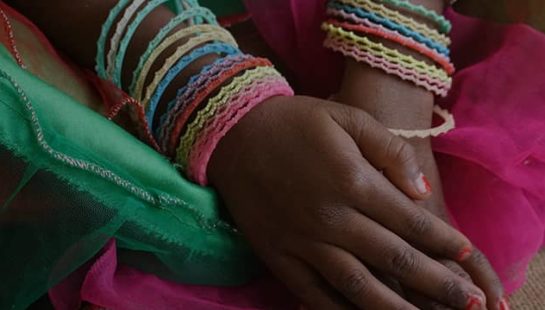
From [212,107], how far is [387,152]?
0.42 ft

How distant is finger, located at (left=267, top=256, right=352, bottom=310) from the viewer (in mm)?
536

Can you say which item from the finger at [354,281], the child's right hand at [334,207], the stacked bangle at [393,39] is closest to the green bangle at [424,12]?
the stacked bangle at [393,39]

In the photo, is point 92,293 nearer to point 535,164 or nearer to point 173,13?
point 173,13

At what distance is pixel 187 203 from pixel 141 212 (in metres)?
0.03

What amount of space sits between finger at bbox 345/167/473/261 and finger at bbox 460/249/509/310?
2 centimetres

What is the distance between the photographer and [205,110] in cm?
57

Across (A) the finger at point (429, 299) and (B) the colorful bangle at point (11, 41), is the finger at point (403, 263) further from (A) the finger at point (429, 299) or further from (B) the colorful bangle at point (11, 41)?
(B) the colorful bangle at point (11, 41)

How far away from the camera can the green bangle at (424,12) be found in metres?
0.62

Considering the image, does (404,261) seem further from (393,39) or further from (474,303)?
(393,39)

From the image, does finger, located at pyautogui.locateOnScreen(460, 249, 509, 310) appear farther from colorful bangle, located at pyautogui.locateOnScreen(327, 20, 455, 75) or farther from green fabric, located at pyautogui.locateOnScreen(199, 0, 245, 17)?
green fabric, located at pyautogui.locateOnScreen(199, 0, 245, 17)

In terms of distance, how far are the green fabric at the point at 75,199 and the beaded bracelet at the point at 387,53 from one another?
17cm

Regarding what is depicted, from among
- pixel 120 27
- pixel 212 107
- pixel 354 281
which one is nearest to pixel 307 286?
pixel 354 281

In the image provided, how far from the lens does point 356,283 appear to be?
0.52 meters

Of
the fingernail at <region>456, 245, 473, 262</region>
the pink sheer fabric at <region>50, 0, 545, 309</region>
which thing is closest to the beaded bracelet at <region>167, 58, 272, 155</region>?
the pink sheer fabric at <region>50, 0, 545, 309</region>
